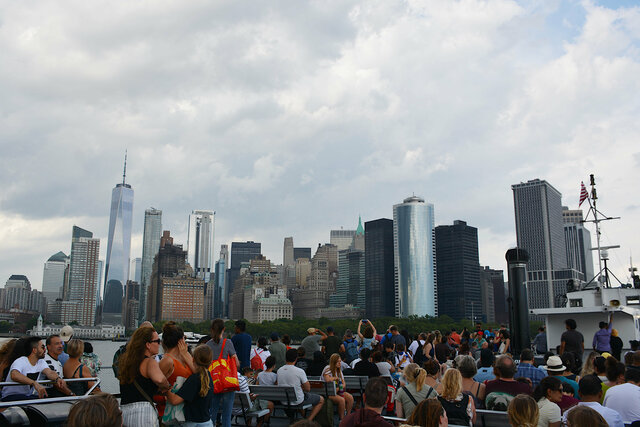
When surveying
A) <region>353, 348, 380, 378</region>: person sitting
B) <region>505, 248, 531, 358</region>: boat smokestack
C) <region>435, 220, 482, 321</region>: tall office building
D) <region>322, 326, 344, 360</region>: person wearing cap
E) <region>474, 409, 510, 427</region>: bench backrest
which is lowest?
<region>474, 409, 510, 427</region>: bench backrest

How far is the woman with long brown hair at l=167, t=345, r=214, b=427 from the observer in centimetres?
604

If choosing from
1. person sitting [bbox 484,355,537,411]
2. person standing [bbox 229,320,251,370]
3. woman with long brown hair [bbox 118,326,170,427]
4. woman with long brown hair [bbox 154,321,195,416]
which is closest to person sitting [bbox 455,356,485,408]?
person sitting [bbox 484,355,537,411]

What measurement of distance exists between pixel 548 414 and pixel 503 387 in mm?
1208

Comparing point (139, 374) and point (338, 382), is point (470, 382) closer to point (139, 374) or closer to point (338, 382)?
point (338, 382)

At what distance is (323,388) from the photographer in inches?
387

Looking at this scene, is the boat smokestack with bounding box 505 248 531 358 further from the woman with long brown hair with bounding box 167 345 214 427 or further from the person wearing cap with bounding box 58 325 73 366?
the woman with long brown hair with bounding box 167 345 214 427

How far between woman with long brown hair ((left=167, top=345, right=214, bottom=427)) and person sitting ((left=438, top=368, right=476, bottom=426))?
2805mm

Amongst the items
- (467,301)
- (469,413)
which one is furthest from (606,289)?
(467,301)

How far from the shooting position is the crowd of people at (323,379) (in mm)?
5492

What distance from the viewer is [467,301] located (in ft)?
632

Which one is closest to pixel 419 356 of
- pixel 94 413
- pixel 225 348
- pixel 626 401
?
pixel 225 348

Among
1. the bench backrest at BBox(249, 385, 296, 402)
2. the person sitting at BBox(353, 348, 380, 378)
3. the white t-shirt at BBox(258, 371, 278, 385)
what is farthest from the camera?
the person sitting at BBox(353, 348, 380, 378)

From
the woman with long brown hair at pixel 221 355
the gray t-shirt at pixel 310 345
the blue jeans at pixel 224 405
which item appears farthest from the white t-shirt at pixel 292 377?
the gray t-shirt at pixel 310 345

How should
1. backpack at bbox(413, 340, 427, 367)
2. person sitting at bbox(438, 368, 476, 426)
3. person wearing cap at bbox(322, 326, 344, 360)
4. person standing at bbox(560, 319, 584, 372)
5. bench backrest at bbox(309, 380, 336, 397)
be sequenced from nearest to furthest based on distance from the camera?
person sitting at bbox(438, 368, 476, 426), bench backrest at bbox(309, 380, 336, 397), person wearing cap at bbox(322, 326, 344, 360), person standing at bbox(560, 319, 584, 372), backpack at bbox(413, 340, 427, 367)
